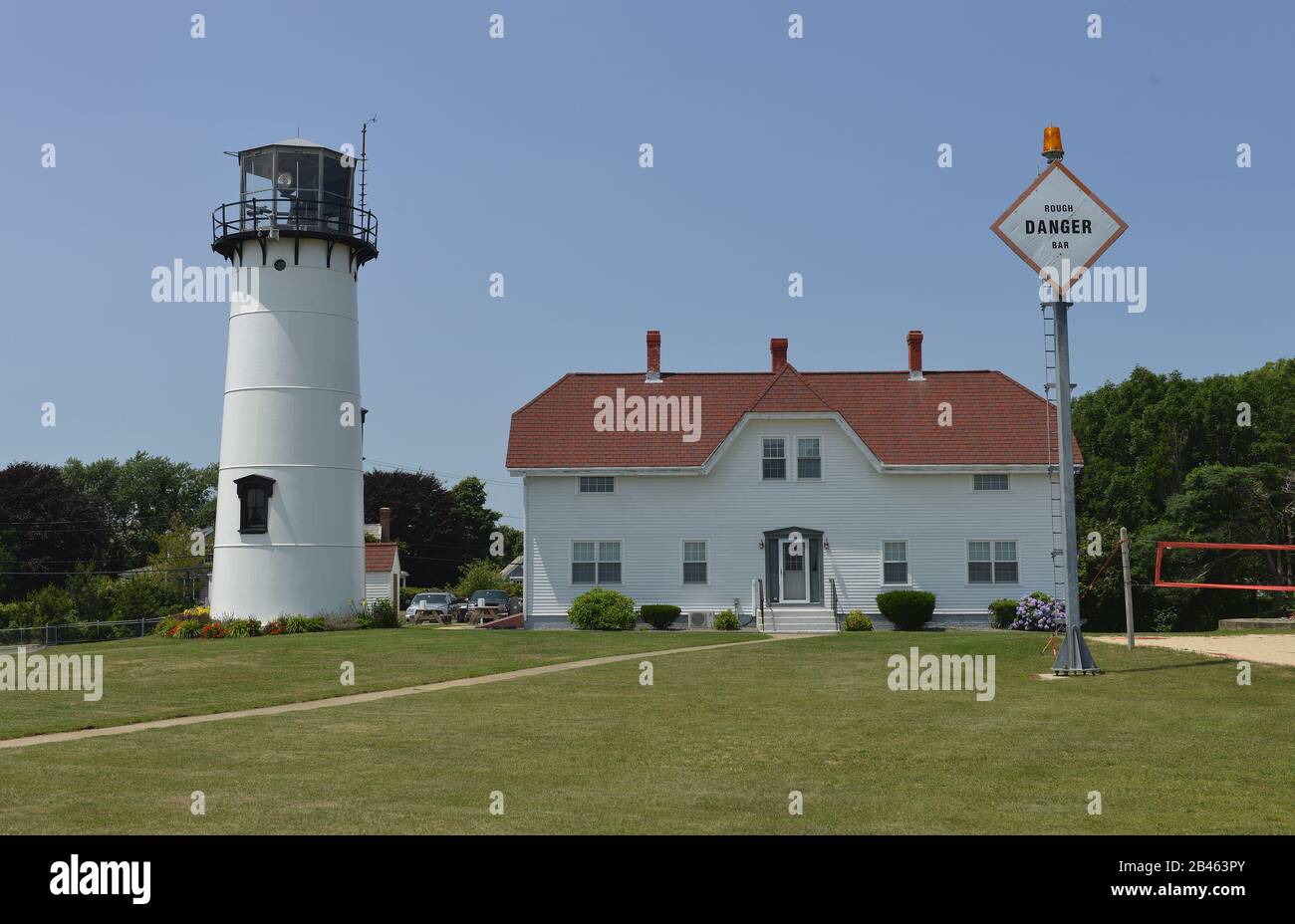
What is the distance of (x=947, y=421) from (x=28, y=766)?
32096 millimetres

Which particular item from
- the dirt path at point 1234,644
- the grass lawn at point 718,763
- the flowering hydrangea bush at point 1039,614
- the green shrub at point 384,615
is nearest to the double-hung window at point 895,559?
the flowering hydrangea bush at point 1039,614

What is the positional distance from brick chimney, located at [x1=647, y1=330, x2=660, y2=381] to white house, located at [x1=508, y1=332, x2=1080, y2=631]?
325 centimetres

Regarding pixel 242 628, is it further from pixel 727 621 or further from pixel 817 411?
pixel 817 411

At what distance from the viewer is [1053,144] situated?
20.6 metres

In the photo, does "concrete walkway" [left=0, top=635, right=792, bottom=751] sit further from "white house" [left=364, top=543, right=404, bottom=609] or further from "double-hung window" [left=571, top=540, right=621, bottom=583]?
"white house" [left=364, top=543, right=404, bottom=609]

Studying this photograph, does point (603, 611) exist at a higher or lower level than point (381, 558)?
lower

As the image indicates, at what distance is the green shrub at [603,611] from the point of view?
36.9 meters

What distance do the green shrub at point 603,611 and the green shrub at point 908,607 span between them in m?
7.83

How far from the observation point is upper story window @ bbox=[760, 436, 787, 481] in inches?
1543

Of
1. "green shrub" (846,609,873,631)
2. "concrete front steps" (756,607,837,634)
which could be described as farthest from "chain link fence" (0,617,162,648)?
"green shrub" (846,609,873,631)

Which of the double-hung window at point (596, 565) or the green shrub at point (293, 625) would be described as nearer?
the green shrub at point (293, 625)

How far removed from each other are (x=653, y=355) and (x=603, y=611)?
31.0 ft

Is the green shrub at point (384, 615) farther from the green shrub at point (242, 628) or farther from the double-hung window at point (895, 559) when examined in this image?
the double-hung window at point (895, 559)

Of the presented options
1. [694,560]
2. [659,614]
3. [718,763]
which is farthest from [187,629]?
[718,763]
